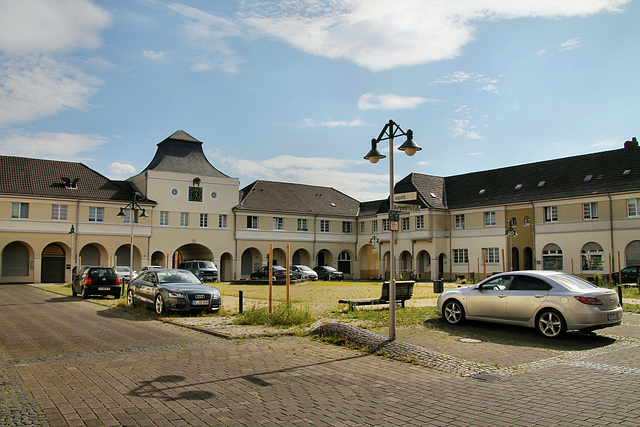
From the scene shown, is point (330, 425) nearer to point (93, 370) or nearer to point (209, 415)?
point (209, 415)

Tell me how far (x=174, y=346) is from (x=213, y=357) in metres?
1.60

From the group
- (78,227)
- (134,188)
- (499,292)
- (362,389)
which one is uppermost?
(134,188)

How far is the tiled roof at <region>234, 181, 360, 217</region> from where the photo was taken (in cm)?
5625

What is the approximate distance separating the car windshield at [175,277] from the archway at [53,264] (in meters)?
33.0

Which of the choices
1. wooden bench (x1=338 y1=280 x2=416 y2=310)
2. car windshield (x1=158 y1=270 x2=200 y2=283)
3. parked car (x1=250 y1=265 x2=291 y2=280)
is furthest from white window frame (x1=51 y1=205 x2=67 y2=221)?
wooden bench (x1=338 y1=280 x2=416 y2=310)

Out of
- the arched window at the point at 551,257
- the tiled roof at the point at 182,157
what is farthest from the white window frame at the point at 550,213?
the tiled roof at the point at 182,157

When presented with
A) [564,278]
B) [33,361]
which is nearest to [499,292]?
[564,278]

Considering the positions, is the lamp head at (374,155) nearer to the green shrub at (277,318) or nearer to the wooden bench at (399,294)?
the green shrub at (277,318)

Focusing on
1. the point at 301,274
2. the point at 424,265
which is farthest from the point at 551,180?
the point at 301,274

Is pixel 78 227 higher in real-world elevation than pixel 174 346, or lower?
higher

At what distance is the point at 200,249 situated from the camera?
2135 inches

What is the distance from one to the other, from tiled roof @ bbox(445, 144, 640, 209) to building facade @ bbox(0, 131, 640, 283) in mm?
119

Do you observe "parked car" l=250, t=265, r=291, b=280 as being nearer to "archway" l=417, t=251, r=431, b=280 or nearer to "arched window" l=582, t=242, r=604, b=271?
"archway" l=417, t=251, r=431, b=280

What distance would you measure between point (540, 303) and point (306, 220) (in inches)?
1862
